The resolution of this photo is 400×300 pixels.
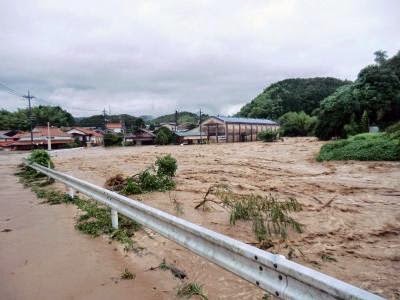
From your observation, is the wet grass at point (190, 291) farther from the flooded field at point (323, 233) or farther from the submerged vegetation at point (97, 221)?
the submerged vegetation at point (97, 221)

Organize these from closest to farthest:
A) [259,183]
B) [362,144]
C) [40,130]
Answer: [259,183] < [362,144] < [40,130]

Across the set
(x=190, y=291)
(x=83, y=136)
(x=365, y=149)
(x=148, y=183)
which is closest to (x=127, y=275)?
(x=190, y=291)

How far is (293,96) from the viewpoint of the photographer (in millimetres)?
95188

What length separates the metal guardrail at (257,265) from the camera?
2.06 metres

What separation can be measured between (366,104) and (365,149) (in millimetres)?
23060

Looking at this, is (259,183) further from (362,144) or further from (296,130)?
(296,130)

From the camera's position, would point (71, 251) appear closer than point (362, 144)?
Yes

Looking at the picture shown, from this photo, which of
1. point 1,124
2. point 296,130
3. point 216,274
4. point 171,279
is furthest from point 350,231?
point 1,124

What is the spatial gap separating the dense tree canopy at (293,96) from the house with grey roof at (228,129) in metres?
25.7

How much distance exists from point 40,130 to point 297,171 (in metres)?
62.2

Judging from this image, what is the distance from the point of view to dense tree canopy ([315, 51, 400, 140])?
3719 cm

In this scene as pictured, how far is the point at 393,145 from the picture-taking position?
53.6ft

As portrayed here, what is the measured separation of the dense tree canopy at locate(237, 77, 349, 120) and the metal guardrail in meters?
91.3

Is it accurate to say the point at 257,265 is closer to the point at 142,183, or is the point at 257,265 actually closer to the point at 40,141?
the point at 142,183
